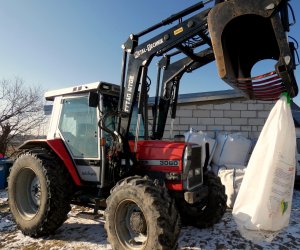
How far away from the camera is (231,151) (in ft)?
25.4

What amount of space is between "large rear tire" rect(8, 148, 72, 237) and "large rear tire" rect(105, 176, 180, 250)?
3.19 ft

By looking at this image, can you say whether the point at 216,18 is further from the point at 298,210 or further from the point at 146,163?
the point at 298,210

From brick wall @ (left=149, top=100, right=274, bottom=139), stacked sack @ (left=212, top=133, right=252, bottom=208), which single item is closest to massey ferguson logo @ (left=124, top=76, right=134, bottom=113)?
stacked sack @ (left=212, top=133, right=252, bottom=208)

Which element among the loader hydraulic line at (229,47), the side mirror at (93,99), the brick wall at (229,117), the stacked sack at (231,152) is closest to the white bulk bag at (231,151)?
the stacked sack at (231,152)

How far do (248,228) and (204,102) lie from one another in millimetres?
6260

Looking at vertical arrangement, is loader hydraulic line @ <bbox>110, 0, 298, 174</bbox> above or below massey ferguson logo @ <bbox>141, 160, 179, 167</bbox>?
above

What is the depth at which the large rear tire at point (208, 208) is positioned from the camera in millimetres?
4508

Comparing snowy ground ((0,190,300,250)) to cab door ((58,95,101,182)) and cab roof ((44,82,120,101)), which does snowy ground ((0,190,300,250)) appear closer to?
cab door ((58,95,101,182))

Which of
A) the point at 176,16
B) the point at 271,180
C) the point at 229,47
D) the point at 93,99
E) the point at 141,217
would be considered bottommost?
the point at 141,217

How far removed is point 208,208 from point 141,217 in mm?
1435

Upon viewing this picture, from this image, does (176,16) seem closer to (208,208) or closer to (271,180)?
(271,180)

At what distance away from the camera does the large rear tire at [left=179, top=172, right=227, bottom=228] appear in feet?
14.8

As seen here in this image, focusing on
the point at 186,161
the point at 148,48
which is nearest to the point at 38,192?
the point at 186,161

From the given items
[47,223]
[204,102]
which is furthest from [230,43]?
[204,102]
